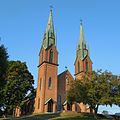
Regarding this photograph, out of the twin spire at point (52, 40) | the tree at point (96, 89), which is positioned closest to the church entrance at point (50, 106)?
the tree at point (96, 89)

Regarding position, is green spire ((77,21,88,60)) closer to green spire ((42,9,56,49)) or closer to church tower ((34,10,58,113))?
church tower ((34,10,58,113))

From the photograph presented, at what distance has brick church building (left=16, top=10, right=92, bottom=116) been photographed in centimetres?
5973

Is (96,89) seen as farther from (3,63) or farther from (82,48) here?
(82,48)

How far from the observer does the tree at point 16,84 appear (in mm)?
55375

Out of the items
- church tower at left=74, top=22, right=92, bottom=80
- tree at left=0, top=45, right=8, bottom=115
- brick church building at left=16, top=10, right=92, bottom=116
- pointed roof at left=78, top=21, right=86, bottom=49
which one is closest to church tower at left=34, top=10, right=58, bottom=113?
brick church building at left=16, top=10, right=92, bottom=116

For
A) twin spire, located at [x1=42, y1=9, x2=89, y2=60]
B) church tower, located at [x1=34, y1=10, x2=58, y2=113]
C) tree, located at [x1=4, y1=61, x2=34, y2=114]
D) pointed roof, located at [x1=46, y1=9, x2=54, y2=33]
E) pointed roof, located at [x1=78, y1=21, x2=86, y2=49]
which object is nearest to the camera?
tree, located at [x1=4, y1=61, x2=34, y2=114]

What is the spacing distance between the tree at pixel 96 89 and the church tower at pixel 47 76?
12300 mm

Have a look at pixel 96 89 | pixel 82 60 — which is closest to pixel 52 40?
pixel 82 60

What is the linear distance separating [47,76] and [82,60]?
39.6 ft

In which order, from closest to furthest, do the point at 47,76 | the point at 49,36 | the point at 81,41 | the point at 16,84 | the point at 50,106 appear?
1. the point at 16,84
2. the point at 50,106
3. the point at 47,76
4. the point at 49,36
5. the point at 81,41

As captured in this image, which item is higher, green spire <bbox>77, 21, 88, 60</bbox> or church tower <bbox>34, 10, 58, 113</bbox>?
green spire <bbox>77, 21, 88, 60</bbox>

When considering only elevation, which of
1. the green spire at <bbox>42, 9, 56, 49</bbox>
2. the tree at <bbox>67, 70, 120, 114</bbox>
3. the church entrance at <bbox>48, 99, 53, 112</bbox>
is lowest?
the church entrance at <bbox>48, 99, 53, 112</bbox>

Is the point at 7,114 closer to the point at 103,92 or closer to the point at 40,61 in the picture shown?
the point at 40,61

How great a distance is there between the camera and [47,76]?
2409 inches
